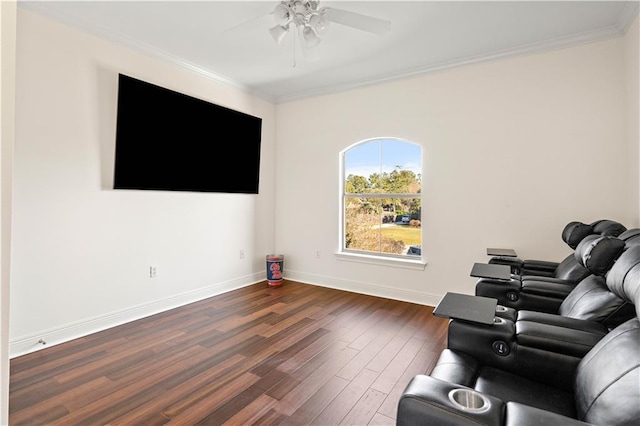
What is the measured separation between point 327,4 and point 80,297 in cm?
343

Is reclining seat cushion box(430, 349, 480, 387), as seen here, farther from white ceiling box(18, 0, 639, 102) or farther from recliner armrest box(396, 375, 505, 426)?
white ceiling box(18, 0, 639, 102)

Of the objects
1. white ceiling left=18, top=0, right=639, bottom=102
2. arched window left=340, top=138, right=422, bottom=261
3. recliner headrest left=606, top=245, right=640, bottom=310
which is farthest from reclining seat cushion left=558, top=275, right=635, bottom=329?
white ceiling left=18, top=0, right=639, bottom=102

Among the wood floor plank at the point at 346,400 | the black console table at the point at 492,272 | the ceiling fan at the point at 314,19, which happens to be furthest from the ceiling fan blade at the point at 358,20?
the wood floor plank at the point at 346,400

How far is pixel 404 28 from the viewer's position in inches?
119

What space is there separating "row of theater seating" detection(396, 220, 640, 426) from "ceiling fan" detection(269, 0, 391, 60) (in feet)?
6.62

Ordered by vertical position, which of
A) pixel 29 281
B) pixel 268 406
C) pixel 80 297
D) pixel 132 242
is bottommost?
pixel 268 406

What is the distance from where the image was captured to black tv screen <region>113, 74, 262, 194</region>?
323 centimetres

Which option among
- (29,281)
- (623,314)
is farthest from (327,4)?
(29,281)

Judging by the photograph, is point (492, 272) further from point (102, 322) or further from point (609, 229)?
point (102, 322)

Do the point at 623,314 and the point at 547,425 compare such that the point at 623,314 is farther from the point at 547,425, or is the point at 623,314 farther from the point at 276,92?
the point at 276,92

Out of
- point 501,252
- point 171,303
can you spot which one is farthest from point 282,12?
point 171,303

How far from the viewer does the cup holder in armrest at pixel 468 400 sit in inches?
36.7

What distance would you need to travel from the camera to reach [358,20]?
2.39 m

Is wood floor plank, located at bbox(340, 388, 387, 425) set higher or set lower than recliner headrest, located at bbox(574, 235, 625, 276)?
lower
